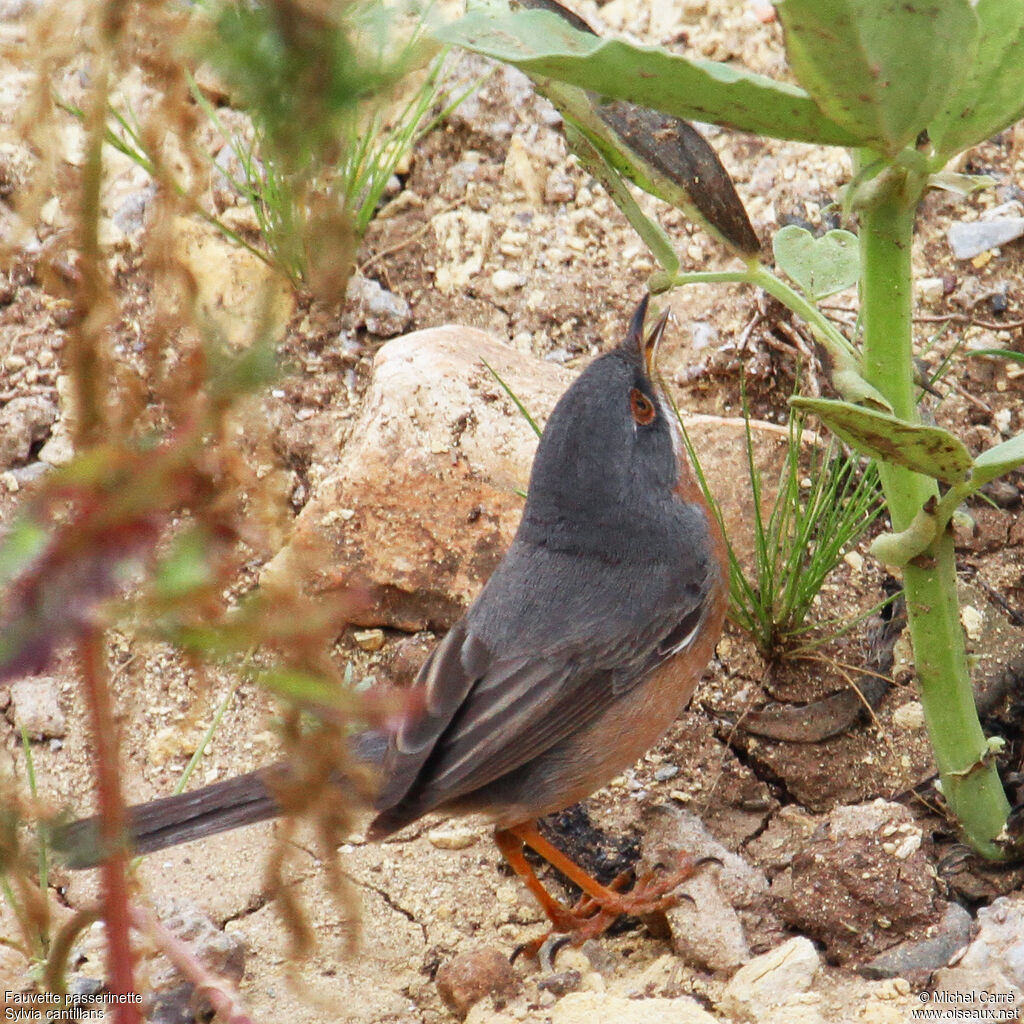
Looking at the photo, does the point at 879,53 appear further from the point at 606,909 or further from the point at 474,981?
the point at 606,909

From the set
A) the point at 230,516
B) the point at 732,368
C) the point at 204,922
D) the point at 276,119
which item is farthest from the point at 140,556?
the point at 732,368

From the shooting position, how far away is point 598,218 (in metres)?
6.26

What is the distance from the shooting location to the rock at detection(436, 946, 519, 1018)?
368 cm

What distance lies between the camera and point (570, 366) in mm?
5910

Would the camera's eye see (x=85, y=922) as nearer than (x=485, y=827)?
Yes

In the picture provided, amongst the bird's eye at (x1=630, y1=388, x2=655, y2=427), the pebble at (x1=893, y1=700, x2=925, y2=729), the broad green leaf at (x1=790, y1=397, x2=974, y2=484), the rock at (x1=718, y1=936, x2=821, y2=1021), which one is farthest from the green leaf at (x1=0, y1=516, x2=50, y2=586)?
the pebble at (x1=893, y1=700, x2=925, y2=729)

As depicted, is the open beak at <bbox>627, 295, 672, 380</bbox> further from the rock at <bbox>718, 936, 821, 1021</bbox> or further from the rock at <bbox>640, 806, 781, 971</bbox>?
the rock at <bbox>718, 936, 821, 1021</bbox>

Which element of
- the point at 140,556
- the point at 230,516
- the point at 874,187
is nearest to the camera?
the point at 140,556

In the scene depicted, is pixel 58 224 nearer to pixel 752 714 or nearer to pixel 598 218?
pixel 598 218

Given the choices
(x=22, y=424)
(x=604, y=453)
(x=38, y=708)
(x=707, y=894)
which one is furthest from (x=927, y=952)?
(x=22, y=424)

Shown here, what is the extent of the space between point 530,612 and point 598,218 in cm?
258

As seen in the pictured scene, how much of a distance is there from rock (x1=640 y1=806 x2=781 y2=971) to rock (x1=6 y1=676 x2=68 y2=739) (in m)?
2.25

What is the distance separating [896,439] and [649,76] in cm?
99

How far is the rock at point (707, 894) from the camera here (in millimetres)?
3760
